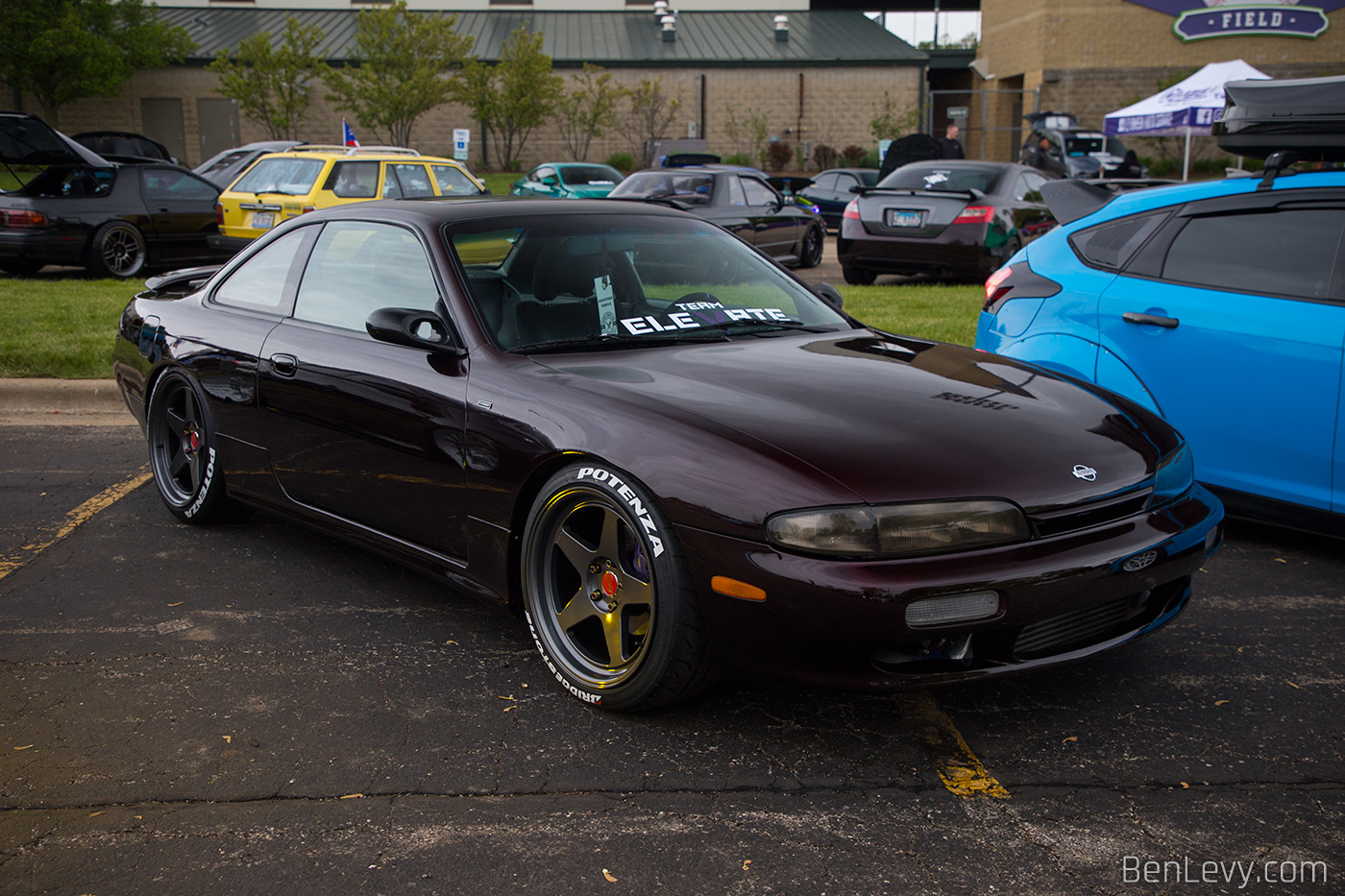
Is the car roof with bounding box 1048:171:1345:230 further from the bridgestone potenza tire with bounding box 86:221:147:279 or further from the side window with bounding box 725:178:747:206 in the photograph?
the bridgestone potenza tire with bounding box 86:221:147:279

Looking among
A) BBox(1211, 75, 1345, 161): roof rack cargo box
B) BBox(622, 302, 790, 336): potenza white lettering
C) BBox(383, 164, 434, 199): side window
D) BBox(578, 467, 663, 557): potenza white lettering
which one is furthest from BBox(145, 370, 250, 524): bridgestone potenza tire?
BBox(383, 164, 434, 199): side window

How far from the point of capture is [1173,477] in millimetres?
3252

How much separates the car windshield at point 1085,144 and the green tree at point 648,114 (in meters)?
16.8

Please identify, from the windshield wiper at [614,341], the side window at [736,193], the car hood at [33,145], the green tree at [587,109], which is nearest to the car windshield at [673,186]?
the side window at [736,193]

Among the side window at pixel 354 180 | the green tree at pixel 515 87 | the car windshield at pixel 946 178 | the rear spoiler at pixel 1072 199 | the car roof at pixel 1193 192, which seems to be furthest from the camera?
the green tree at pixel 515 87

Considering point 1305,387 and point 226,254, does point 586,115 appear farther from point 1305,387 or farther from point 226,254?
point 1305,387

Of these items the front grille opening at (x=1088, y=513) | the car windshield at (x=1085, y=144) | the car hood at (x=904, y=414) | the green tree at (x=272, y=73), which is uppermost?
the green tree at (x=272, y=73)

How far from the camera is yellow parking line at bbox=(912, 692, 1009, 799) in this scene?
9.02ft

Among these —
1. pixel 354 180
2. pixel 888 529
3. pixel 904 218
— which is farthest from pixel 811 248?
pixel 888 529

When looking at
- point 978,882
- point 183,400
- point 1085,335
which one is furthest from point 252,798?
point 1085,335

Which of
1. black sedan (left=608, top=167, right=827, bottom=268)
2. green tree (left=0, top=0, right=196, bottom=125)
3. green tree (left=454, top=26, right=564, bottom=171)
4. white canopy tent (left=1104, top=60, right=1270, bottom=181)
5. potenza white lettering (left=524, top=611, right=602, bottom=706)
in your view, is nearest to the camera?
potenza white lettering (left=524, top=611, right=602, bottom=706)

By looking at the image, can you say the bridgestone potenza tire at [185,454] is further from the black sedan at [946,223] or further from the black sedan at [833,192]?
the black sedan at [833,192]

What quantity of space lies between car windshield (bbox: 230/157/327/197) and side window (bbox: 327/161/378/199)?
0.67 ft

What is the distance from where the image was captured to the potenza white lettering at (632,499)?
9.43 feet
